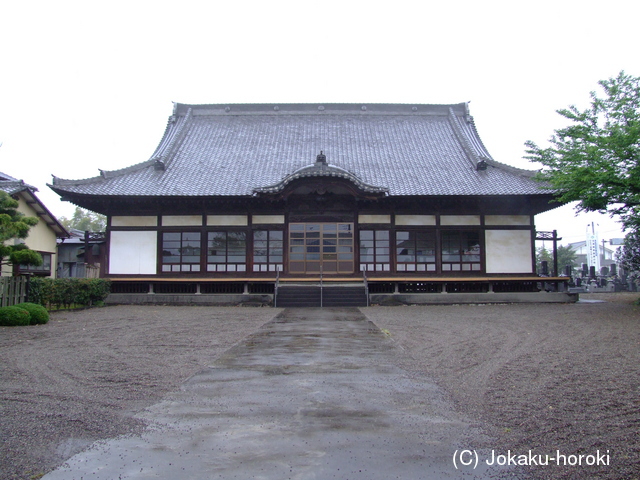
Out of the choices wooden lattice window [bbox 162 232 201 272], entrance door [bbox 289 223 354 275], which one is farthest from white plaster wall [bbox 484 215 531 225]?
wooden lattice window [bbox 162 232 201 272]

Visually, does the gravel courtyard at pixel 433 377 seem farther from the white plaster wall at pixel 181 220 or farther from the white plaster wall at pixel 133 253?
the white plaster wall at pixel 181 220

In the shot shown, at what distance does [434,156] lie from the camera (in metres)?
24.5

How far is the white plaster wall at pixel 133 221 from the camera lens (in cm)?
2161

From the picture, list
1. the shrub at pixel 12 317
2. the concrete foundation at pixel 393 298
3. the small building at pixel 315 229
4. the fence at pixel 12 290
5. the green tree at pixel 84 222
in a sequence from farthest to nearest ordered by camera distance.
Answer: the green tree at pixel 84 222 → the small building at pixel 315 229 → the concrete foundation at pixel 393 298 → the fence at pixel 12 290 → the shrub at pixel 12 317

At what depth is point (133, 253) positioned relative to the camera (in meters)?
21.5

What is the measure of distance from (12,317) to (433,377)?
1145cm

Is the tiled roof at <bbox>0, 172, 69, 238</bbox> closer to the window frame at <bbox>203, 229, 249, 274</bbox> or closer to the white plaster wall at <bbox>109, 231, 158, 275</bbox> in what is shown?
the white plaster wall at <bbox>109, 231, 158, 275</bbox>

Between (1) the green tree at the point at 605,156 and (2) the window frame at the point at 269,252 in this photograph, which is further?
(2) the window frame at the point at 269,252

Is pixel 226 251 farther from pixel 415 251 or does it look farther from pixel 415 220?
pixel 415 220

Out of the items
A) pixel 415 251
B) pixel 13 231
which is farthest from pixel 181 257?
pixel 415 251

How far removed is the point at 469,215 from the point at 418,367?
15.7 m

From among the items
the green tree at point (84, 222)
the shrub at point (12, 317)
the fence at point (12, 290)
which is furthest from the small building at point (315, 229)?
the green tree at point (84, 222)

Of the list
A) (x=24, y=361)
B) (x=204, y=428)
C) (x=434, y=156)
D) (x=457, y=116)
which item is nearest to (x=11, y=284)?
(x=24, y=361)

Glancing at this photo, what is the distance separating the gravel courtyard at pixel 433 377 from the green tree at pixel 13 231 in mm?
2564
